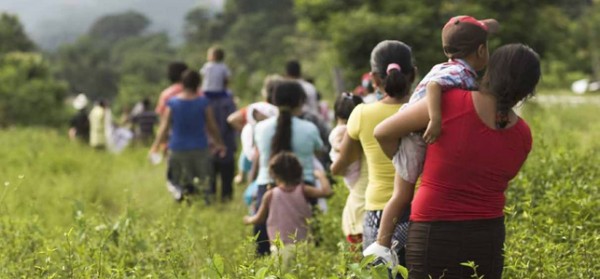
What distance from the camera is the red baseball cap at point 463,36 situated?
328 cm

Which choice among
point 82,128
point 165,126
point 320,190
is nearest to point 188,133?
point 165,126

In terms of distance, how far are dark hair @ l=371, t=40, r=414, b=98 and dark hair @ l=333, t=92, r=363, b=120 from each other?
33.5 inches

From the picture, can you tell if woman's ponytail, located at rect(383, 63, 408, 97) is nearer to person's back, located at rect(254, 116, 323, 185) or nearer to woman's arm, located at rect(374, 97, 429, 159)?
woman's arm, located at rect(374, 97, 429, 159)

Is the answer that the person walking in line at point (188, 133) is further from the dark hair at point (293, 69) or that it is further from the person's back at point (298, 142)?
the person's back at point (298, 142)

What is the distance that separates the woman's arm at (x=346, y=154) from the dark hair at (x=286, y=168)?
0.77 metres

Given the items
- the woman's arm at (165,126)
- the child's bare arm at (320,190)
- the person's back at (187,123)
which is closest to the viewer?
the child's bare arm at (320,190)

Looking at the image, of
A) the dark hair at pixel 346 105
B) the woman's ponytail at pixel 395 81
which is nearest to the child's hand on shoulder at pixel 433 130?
the woman's ponytail at pixel 395 81

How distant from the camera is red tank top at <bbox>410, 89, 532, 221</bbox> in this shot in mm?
3133

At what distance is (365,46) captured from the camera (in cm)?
1638

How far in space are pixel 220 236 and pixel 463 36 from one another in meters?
3.17

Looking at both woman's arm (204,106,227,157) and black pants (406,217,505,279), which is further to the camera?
woman's arm (204,106,227,157)

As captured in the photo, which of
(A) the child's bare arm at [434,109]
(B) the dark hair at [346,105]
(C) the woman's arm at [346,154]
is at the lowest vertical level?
(C) the woman's arm at [346,154]

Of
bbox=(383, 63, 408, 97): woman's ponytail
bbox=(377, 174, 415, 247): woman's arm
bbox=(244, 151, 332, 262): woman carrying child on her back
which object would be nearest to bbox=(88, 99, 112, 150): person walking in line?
bbox=(244, 151, 332, 262): woman carrying child on her back

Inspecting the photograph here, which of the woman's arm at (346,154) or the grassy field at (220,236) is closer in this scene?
the grassy field at (220,236)
